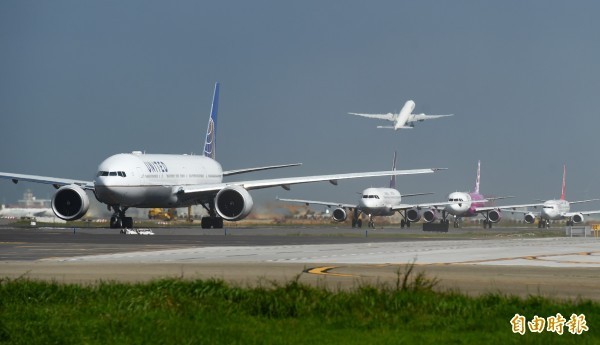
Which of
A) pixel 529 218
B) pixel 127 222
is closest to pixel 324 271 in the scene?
pixel 127 222

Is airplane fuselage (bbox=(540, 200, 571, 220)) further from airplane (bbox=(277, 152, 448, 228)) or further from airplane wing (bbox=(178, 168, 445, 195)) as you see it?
airplane wing (bbox=(178, 168, 445, 195))

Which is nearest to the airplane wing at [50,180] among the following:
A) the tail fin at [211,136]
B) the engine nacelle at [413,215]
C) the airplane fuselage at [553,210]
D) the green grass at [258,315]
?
the tail fin at [211,136]

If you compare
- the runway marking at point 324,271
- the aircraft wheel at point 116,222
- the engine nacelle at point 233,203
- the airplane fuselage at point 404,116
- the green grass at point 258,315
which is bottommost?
the green grass at point 258,315

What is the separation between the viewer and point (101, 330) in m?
14.1

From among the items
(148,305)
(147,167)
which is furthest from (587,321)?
(147,167)

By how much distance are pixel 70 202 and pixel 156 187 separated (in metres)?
5.58

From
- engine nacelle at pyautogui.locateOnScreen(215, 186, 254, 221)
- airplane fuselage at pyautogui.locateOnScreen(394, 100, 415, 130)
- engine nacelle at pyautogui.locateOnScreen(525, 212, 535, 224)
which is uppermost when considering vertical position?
airplane fuselage at pyautogui.locateOnScreen(394, 100, 415, 130)

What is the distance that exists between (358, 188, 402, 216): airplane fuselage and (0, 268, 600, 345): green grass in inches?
3348

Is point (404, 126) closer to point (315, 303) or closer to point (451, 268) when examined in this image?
point (451, 268)

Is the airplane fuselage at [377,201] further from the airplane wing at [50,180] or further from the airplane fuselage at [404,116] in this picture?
the airplane wing at [50,180]

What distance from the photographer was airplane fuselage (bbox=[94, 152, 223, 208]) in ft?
227

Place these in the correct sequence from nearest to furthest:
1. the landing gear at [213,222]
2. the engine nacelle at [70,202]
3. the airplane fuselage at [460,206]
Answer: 1. the engine nacelle at [70,202]
2. the landing gear at [213,222]
3. the airplane fuselage at [460,206]

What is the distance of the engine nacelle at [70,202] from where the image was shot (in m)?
70.7

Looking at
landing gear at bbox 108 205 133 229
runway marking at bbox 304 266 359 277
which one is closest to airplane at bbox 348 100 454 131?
landing gear at bbox 108 205 133 229
